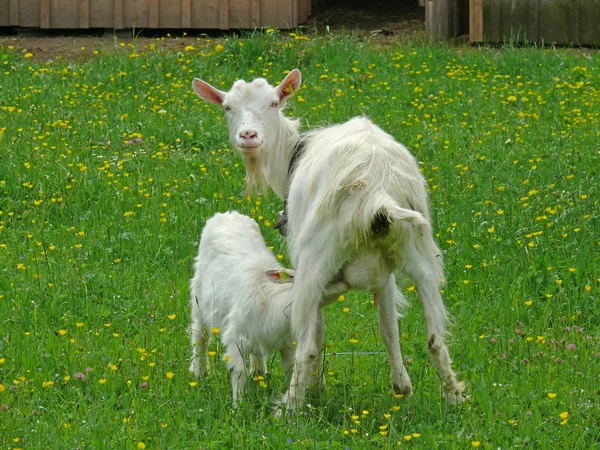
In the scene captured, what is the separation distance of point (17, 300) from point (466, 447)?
3153 mm

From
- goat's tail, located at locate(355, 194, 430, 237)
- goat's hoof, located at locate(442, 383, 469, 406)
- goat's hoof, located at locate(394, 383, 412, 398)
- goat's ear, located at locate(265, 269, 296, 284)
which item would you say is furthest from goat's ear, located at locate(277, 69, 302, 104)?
goat's hoof, located at locate(442, 383, 469, 406)

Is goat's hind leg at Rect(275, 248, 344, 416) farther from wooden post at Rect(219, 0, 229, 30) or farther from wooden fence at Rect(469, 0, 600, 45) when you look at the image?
wooden post at Rect(219, 0, 229, 30)

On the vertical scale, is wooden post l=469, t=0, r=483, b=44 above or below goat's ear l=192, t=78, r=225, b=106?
above

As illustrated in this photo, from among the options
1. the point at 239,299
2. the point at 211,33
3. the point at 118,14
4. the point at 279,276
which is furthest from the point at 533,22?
the point at 239,299

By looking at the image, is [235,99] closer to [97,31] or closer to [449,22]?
[449,22]

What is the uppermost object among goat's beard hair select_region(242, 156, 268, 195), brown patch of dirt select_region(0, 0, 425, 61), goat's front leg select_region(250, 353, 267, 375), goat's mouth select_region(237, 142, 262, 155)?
brown patch of dirt select_region(0, 0, 425, 61)

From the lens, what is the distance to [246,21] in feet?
46.8

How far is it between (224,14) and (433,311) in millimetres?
9438

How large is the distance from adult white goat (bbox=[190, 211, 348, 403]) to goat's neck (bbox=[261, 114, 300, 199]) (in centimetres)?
70

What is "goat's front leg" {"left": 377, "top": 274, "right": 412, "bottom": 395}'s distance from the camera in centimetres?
566

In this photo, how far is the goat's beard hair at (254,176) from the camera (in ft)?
22.9

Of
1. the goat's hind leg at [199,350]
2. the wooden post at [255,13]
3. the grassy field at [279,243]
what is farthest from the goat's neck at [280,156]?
the wooden post at [255,13]

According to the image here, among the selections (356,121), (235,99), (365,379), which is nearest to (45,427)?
(365,379)

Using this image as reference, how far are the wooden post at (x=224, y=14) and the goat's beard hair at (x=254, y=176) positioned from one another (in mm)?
7380
